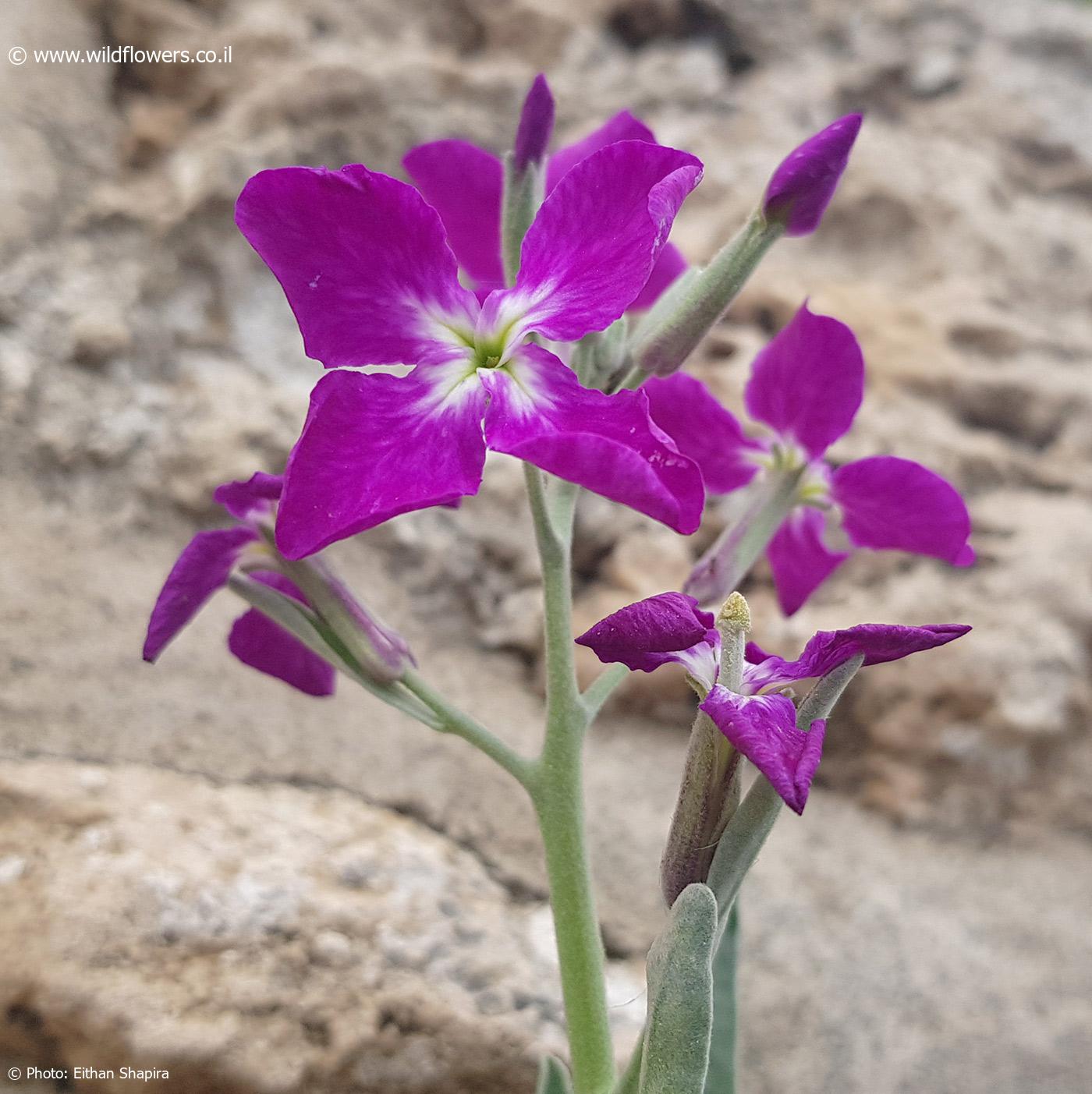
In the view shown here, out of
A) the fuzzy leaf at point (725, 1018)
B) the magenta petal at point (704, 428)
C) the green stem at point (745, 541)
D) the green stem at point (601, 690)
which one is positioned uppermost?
the magenta petal at point (704, 428)

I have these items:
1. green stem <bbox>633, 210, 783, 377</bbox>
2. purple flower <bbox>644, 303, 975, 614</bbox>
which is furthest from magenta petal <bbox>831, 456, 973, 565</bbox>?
green stem <bbox>633, 210, 783, 377</bbox>

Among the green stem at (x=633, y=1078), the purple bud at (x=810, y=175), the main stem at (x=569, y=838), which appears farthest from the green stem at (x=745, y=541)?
the green stem at (x=633, y=1078)

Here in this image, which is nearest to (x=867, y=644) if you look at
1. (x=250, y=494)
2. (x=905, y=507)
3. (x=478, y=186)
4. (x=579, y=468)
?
(x=579, y=468)

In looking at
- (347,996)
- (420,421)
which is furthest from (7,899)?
(420,421)

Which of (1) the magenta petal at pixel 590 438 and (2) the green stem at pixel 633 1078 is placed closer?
(1) the magenta petal at pixel 590 438

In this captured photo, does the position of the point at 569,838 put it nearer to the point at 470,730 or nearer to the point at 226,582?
the point at 470,730

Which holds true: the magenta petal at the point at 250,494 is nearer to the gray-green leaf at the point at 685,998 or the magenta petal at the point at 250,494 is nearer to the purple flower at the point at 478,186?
the purple flower at the point at 478,186
